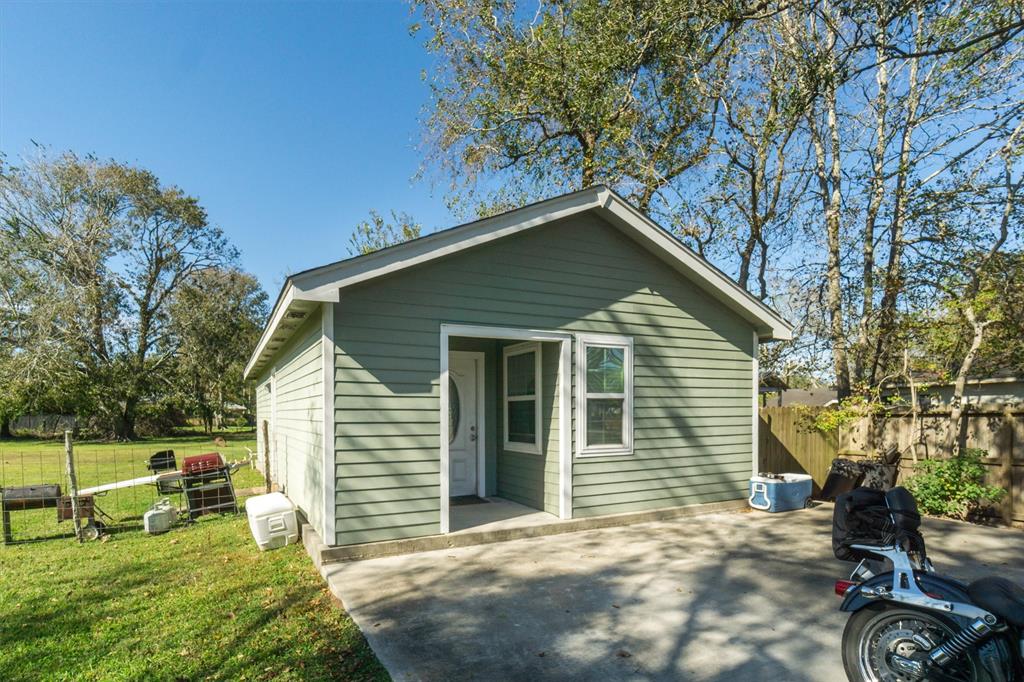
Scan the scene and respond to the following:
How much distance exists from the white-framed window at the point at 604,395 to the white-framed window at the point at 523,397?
1.92 ft

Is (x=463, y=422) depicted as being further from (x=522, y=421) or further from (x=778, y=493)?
(x=778, y=493)

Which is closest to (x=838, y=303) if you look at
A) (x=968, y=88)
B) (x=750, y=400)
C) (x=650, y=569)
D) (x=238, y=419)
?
(x=968, y=88)

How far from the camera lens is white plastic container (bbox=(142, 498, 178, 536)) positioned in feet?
23.9

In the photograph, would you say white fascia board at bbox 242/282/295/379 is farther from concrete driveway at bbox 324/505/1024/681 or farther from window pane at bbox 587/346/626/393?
window pane at bbox 587/346/626/393

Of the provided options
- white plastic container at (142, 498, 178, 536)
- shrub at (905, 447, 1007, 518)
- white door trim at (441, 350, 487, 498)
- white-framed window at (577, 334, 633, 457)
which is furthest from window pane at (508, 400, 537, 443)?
shrub at (905, 447, 1007, 518)

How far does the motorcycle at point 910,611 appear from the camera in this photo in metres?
2.55

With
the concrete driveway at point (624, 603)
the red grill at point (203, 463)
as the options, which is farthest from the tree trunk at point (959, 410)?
the red grill at point (203, 463)

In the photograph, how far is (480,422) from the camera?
8000mm

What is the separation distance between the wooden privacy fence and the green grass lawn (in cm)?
778

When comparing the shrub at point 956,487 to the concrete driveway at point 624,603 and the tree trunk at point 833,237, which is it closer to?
the concrete driveway at point 624,603

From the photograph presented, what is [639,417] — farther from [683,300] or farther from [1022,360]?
[1022,360]

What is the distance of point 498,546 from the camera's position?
19.3 feet

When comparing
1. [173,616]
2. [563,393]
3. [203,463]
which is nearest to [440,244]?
[563,393]

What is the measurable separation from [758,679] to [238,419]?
5479cm
